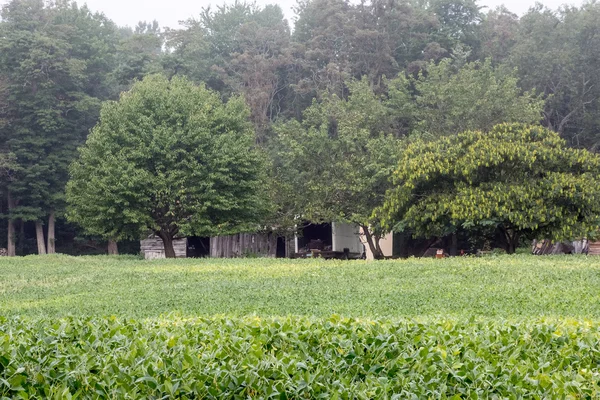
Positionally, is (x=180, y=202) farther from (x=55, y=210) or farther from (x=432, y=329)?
(x=432, y=329)

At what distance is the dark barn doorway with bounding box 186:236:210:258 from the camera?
36.6m

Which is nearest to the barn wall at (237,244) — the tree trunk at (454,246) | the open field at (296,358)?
the tree trunk at (454,246)

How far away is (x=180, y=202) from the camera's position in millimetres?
27516

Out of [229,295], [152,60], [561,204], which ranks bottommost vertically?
[229,295]

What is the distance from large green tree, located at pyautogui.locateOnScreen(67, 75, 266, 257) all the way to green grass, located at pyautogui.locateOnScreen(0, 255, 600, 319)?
23.5 feet

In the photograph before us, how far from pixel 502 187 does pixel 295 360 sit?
1802 centimetres

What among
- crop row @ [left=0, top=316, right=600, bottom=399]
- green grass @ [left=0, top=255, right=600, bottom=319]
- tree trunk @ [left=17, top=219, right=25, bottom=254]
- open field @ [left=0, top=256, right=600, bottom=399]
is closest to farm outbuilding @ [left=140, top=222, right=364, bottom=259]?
tree trunk @ [left=17, top=219, right=25, bottom=254]

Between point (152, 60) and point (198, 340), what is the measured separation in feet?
132

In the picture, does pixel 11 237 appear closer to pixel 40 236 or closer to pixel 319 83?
pixel 40 236

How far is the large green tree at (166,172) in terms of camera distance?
26.7 m

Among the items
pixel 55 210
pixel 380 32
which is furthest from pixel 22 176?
pixel 380 32

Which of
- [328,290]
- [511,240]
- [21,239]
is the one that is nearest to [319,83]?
[21,239]

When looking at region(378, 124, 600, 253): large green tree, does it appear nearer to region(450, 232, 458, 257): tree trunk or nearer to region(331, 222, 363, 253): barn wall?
region(450, 232, 458, 257): tree trunk

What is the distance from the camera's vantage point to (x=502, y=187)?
21516 millimetres
